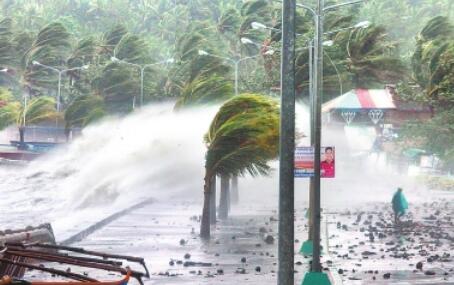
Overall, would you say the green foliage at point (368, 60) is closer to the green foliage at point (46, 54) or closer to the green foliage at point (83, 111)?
the green foliage at point (83, 111)

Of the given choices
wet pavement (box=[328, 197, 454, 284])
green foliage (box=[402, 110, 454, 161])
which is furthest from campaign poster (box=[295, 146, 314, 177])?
green foliage (box=[402, 110, 454, 161])

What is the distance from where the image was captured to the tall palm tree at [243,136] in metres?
33.2

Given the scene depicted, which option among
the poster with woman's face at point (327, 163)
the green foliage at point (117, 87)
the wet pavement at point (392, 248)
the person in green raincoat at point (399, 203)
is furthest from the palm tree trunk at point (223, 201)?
the green foliage at point (117, 87)

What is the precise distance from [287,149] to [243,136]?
21.2m

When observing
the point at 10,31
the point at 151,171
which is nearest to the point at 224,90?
the point at 151,171

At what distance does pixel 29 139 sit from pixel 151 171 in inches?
2511

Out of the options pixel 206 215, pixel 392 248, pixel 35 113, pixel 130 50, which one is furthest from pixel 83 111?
pixel 392 248

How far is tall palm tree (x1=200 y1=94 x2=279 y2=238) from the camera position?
33156 mm

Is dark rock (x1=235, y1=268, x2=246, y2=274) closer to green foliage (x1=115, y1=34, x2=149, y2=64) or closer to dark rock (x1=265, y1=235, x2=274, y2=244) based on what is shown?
dark rock (x1=265, y1=235, x2=274, y2=244)

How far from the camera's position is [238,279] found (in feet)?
78.6

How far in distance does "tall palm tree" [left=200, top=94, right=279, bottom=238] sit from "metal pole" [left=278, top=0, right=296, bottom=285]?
67.3 feet

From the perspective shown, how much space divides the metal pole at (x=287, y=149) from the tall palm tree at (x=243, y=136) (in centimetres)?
2051

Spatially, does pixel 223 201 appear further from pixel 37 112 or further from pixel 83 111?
pixel 37 112

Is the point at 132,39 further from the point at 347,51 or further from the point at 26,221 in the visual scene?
the point at 26,221
